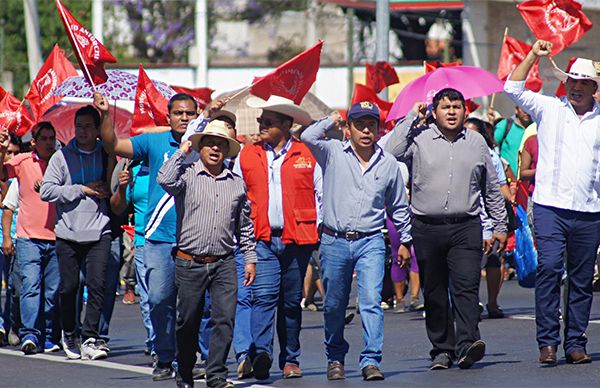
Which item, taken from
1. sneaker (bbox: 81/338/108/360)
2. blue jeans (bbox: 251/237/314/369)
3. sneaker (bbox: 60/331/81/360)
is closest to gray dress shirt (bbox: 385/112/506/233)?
blue jeans (bbox: 251/237/314/369)

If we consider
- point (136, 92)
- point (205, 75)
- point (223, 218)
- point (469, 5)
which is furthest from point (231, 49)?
point (223, 218)

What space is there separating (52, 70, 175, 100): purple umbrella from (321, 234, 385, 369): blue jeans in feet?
10.2

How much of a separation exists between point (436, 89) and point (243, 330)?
2752mm

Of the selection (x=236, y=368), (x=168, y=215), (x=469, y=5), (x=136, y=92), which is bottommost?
(x=236, y=368)

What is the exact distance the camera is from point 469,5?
103ft

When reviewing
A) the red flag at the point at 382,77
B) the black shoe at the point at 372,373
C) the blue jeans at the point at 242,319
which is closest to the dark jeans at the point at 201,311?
the blue jeans at the point at 242,319

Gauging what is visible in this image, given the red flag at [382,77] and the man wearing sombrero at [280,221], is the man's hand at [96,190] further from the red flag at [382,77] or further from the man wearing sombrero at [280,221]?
the red flag at [382,77]

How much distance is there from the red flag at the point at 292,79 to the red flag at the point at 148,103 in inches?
64.2

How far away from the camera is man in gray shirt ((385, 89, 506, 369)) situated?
11.3 m

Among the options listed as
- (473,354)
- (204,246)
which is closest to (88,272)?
(204,246)

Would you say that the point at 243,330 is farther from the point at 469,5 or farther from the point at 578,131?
the point at 469,5

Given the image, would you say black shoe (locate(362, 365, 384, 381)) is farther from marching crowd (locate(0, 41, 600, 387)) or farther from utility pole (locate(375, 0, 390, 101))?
utility pole (locate(375, 0, 390, 101))

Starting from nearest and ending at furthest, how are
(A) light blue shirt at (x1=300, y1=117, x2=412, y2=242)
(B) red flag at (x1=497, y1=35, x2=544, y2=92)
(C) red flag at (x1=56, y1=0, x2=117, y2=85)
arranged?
(A) light blue shirt at (x1=300, y1=117, x2=412, y2=242) → (C) red flag at (x1=56, y1=0, x2=117, y2=85) → (B) red flag at (x1=497, y1=35, x2=544, y2=92)

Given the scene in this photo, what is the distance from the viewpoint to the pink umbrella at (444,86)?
41.2 ft
